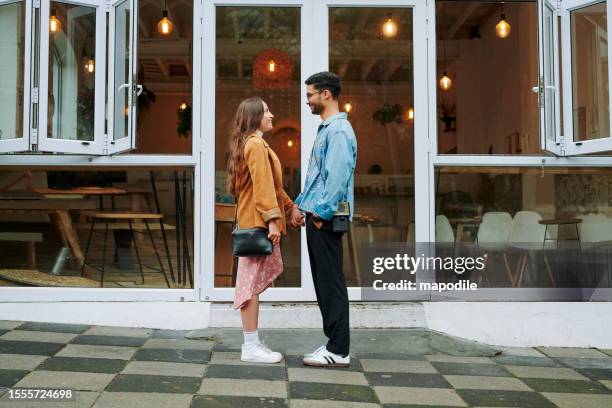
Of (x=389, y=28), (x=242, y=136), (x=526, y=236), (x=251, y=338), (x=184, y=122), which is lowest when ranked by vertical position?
(x=251, y=338)

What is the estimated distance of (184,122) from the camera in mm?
5734

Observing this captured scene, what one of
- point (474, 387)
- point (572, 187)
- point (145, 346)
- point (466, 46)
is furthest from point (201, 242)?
point (466, 46)

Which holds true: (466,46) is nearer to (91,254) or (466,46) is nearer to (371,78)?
(371,78)

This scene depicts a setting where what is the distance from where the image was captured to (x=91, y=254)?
5.79 m

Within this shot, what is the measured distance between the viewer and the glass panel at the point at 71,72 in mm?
5078

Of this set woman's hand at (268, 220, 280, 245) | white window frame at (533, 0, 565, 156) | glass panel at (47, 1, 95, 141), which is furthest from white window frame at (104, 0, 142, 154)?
white window frame at (533, 0, 565, 156)

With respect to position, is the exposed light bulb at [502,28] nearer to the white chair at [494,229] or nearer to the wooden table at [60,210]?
the white chair at [494,229]

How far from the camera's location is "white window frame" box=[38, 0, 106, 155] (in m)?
4.96

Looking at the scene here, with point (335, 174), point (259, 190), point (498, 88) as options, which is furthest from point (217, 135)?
point (498, 88)

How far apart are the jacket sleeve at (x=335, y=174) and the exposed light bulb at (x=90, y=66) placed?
221 cm

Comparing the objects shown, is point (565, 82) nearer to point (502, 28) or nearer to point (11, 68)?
point (502, 28)

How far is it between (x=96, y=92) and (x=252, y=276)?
2.05 metres

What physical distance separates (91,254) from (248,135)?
2337 millimetres

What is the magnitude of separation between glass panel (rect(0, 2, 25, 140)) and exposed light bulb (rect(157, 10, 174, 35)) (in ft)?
4.50
